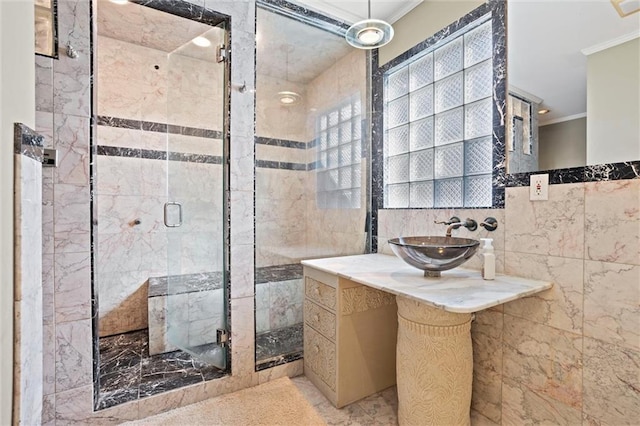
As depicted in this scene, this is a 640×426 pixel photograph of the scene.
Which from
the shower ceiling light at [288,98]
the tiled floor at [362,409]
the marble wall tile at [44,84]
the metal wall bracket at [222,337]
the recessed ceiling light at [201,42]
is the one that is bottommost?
the tiled floor at [362,409]

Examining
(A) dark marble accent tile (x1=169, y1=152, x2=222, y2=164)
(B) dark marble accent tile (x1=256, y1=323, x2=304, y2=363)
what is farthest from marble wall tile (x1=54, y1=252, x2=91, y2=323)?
(B) dark marble accent tile (x1=256, y1=323, x2=304, y2=363)

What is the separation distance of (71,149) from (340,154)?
176 centimetres

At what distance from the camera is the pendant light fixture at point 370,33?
1770 millimetres

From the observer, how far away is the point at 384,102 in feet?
7.98

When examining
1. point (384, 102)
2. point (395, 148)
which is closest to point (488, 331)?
point (395, 148)

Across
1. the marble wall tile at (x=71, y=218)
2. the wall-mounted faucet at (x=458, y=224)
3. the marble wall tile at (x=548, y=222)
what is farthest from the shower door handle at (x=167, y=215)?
the marble wall tile at (x=548, y=222)

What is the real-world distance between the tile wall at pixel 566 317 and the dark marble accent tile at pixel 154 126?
275 cm

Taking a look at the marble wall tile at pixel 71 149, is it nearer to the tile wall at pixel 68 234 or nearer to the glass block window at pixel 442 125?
the tile wall at pixel 68 234

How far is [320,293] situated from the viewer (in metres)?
1.90

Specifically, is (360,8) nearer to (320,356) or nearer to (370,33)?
(370,33)

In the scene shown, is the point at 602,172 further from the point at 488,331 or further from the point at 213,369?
the point at 213,369

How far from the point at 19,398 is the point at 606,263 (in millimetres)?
2057

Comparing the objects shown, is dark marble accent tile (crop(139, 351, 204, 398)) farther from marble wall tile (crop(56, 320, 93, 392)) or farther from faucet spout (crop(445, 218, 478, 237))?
faucet spout (crop(445, 218, 478, 237))

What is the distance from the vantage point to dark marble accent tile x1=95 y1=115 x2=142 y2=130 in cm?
264
